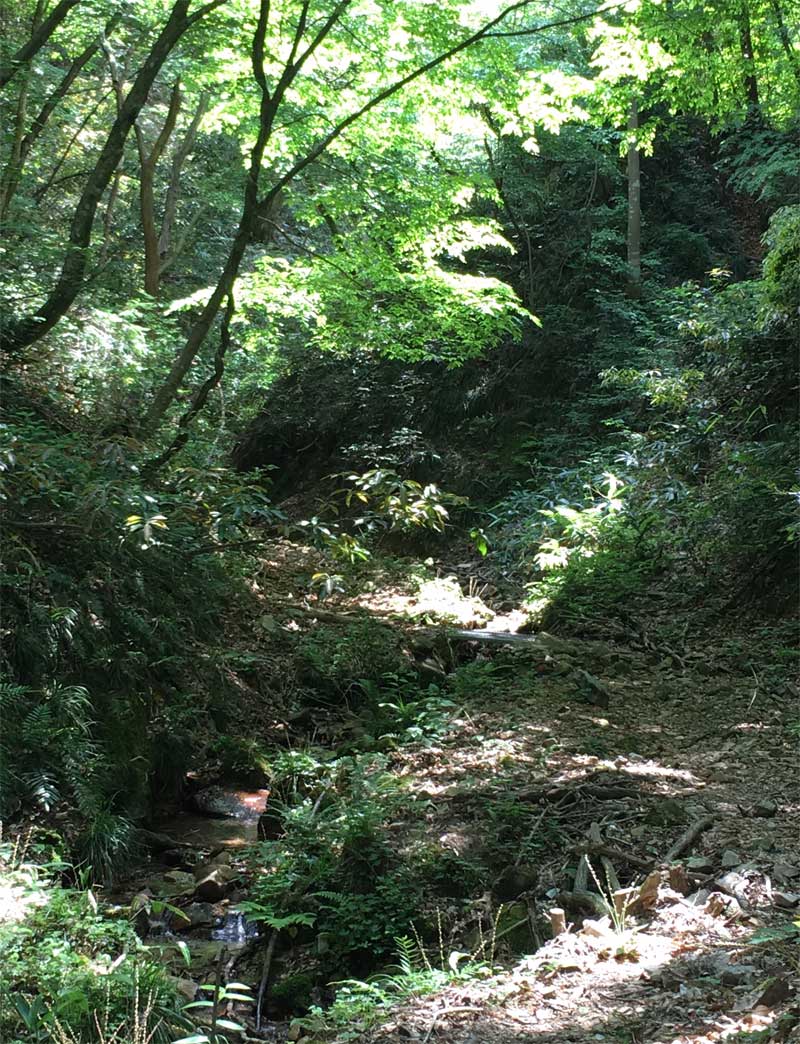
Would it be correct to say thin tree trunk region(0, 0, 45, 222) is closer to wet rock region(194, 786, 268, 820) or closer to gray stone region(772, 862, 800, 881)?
wet rock region(194, 786, 268, 820)

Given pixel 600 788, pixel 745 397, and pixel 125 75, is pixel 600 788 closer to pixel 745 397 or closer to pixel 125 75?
pixel 745 397

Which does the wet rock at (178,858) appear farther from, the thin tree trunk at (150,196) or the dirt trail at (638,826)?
the thin tree trunk at (150,196)

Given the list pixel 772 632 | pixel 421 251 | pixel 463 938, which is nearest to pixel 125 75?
pixel 421 251

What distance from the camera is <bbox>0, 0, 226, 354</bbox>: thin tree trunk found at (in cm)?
654

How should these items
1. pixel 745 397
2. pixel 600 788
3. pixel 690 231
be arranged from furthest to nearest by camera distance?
pixel 690 231 < pixel 745 397 < pixel 600 788

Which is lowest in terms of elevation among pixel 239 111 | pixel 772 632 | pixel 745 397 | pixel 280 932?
pixel 280 932

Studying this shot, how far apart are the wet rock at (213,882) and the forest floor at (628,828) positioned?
120 cm

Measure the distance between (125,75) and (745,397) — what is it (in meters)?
9.45

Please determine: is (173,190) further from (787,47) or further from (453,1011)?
(453,1011)

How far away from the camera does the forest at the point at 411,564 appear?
3.43 meters

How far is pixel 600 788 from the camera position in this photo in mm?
4746

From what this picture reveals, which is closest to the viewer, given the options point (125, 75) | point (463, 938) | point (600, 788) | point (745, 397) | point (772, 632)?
point (463, 938)

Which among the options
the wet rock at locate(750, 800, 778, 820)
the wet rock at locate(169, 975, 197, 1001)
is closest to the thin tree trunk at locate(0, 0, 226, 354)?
the wet rock at locate(169, 975, 197, 1001)

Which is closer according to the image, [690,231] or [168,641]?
[168,641]
